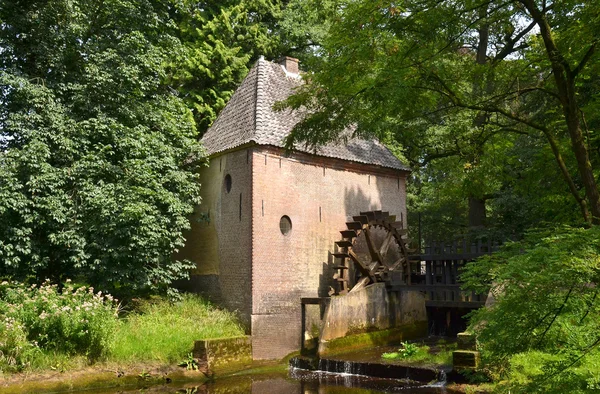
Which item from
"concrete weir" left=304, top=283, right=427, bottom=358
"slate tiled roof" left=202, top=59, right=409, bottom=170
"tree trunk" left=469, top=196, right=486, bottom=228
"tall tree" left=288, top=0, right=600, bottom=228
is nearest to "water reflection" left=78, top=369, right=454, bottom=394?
"concrete weir" left=304, top=283, right=427, bottom=358

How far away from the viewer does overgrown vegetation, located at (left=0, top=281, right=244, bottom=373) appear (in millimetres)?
9125

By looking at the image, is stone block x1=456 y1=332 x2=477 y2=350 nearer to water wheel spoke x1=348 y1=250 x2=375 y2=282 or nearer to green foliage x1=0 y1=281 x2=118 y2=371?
water wheel spoke x1=348 y1=250 x2=375 y2=282

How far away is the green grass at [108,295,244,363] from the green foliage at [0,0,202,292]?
0.66m

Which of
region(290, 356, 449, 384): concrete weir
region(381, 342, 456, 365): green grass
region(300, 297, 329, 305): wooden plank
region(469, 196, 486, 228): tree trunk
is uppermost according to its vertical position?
region(469, 196, 486, 228): tree trunk

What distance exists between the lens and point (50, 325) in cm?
944

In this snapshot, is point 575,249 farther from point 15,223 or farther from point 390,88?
point 15,223

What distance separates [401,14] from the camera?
5.60 metres

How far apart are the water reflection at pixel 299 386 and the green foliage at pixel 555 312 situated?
18.1 ft

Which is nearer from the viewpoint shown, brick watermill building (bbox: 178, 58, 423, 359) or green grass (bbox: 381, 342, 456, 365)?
green grass (bbox: 381, 342, 456, 365)

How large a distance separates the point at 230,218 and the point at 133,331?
3.45 metres

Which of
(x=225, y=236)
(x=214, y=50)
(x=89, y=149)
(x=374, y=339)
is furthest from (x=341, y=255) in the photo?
(x=214, y=50)

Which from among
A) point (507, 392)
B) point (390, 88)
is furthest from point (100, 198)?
point (507, 392)

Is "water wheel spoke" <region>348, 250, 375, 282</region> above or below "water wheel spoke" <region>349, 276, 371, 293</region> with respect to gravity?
above

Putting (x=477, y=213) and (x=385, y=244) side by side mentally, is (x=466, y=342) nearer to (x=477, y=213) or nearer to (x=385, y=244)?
(x=385, y=244)
